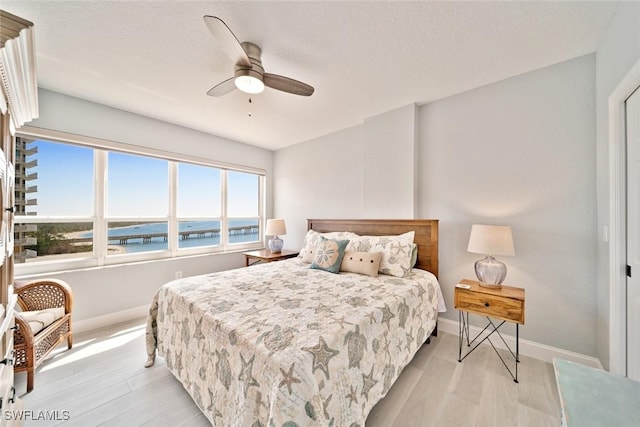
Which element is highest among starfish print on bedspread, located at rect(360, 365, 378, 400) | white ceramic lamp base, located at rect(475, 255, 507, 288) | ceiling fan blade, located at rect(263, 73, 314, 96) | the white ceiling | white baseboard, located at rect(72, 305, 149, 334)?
the white ceiling

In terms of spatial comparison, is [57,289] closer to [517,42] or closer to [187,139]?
[187,139]

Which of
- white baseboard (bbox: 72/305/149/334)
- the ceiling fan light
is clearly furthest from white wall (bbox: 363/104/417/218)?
white baseboard (bbox: 72/305/149/334)

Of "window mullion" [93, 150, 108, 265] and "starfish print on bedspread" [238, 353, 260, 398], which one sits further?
"window mullion" [93, 150, 108, 265]

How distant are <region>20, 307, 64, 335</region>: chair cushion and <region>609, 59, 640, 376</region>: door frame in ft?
13.8

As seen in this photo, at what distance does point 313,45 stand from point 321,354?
2142mm

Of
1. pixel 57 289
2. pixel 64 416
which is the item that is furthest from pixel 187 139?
pixel 64 416

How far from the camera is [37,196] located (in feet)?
8.34

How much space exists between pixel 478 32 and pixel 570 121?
118 centimetres

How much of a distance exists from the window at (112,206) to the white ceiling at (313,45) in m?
0.81

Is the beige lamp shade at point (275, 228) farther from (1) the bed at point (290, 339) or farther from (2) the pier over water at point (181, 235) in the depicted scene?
(1) the bed at point (290, 339)

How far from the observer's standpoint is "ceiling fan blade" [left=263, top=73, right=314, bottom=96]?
188cm

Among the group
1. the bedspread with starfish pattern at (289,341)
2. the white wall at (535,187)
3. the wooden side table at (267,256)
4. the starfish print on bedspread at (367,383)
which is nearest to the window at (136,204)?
the wooden side table at (267,256)

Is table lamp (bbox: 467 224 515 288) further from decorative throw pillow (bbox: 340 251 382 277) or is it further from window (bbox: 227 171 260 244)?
window (bbox: 227 171 260 244)

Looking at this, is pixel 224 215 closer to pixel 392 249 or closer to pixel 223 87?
pixel 223 87
